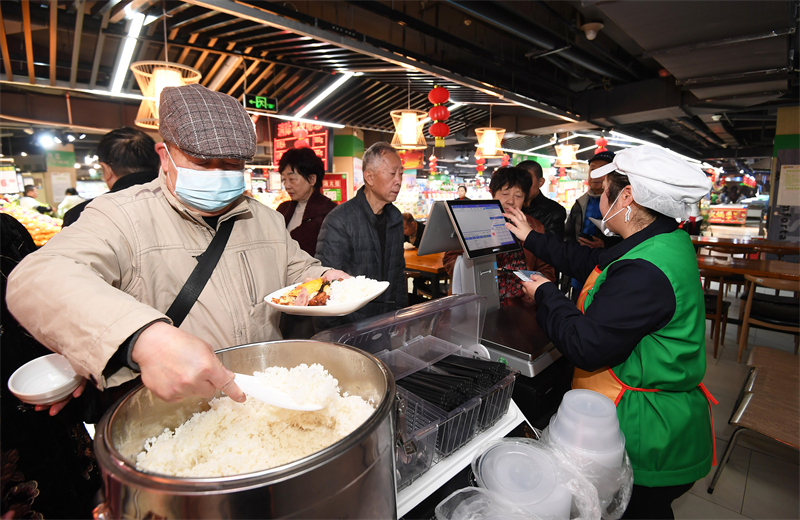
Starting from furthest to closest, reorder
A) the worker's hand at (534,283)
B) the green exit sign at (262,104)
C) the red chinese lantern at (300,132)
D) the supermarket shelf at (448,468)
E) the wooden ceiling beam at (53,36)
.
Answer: the red chinese lantern at (300,132) → the green exit sign at (262,104) → the wooden ceiling beam at (53,36) → the worker's hand at (534,283) → the supermarket shelf at (448,468)

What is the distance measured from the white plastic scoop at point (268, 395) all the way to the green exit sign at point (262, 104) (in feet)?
18.7

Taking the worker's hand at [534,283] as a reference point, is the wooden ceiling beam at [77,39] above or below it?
above

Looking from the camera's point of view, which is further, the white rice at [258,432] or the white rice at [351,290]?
the white rice at [351,290]

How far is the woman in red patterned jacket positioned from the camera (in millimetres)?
2604

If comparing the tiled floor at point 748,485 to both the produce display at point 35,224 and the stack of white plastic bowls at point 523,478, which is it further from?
the produce display at point 35,224

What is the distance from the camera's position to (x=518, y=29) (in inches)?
178

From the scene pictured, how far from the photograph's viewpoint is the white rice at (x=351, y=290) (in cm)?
130

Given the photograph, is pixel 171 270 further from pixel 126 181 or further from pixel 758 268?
pixel 758 268

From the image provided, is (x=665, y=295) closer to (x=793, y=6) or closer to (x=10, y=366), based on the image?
(x=10, y=366)

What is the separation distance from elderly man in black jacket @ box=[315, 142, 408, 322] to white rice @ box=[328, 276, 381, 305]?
3.20 feet

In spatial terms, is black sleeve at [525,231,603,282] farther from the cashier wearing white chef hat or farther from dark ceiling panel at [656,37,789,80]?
dark ceiling panel at [656,37,789,80]

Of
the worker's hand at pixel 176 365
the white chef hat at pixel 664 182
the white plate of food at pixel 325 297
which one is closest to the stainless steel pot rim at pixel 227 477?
the worker's hand at pixel 176 365

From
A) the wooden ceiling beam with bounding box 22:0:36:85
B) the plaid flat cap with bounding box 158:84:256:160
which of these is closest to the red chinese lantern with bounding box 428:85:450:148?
the wooden ceiling beam with bounding box 22:0:36:85

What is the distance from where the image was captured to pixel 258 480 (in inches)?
21.0
